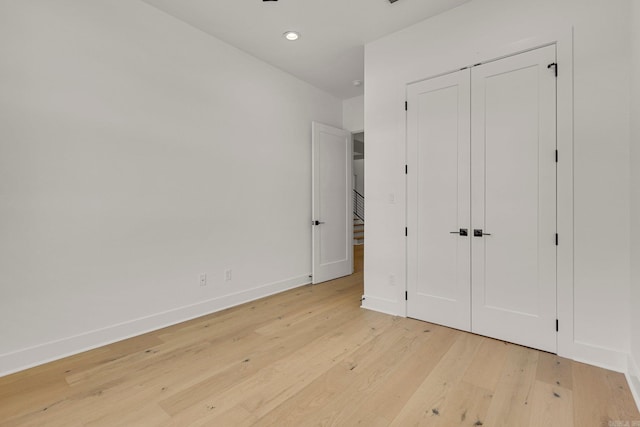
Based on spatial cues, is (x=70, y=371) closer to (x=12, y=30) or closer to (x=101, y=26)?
(x=12, y=30)

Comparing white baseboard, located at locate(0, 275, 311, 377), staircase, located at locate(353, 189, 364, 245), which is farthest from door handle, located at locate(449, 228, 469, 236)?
staircase, located at locate(353, 189, 364, 245)

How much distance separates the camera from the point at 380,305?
3371mm

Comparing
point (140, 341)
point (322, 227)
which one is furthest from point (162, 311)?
Result: point (322, 227)

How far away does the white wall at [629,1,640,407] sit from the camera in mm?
1906

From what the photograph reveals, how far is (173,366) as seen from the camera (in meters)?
2.25

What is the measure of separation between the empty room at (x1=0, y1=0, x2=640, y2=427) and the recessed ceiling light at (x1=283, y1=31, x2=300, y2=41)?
0.07 ft

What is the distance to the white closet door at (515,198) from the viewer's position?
239 centimetres

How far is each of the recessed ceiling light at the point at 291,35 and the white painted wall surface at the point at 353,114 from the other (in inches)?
76.4

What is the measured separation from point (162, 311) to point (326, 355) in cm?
172

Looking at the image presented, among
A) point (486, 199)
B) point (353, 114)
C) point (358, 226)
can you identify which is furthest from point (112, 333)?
point (358, 226)

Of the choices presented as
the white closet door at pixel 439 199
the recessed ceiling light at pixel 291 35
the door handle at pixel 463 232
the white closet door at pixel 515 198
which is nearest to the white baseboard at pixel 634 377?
the white closet door at pixel 515 198

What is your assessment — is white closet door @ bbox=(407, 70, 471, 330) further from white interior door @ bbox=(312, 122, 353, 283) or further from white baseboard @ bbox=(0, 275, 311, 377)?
white baseboard @ bbox=(0, 275, 311, 377)

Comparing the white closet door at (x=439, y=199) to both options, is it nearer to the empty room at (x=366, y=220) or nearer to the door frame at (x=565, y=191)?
the empty room at (x=366, y=220)

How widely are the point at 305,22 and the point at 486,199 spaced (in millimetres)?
2477
